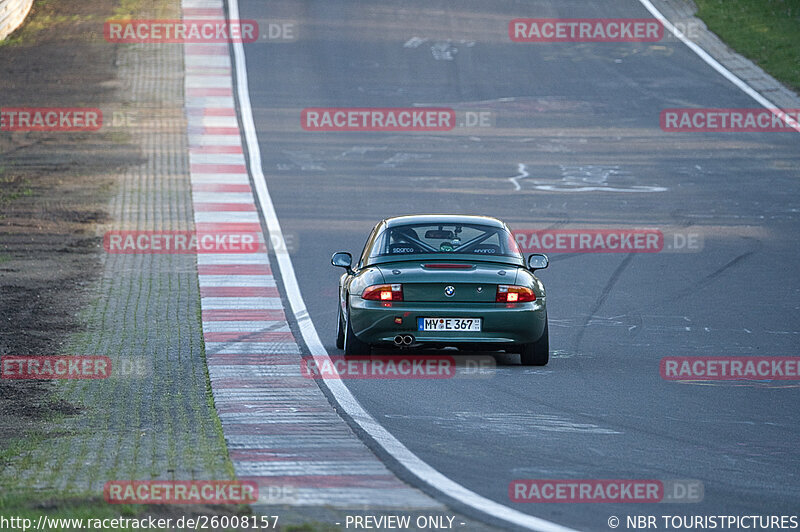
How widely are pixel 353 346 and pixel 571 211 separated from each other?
32.7 ft

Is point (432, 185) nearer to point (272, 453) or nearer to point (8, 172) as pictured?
point (8, 172)

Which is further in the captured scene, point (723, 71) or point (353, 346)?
point (723, 71)

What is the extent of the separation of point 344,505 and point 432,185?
1611 cm

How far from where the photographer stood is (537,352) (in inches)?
448

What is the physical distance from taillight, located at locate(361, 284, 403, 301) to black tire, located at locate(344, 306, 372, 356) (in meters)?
0.42

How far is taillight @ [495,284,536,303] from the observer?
11117 mm

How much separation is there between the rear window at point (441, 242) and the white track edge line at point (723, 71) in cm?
1627

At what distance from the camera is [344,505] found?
6.64m
